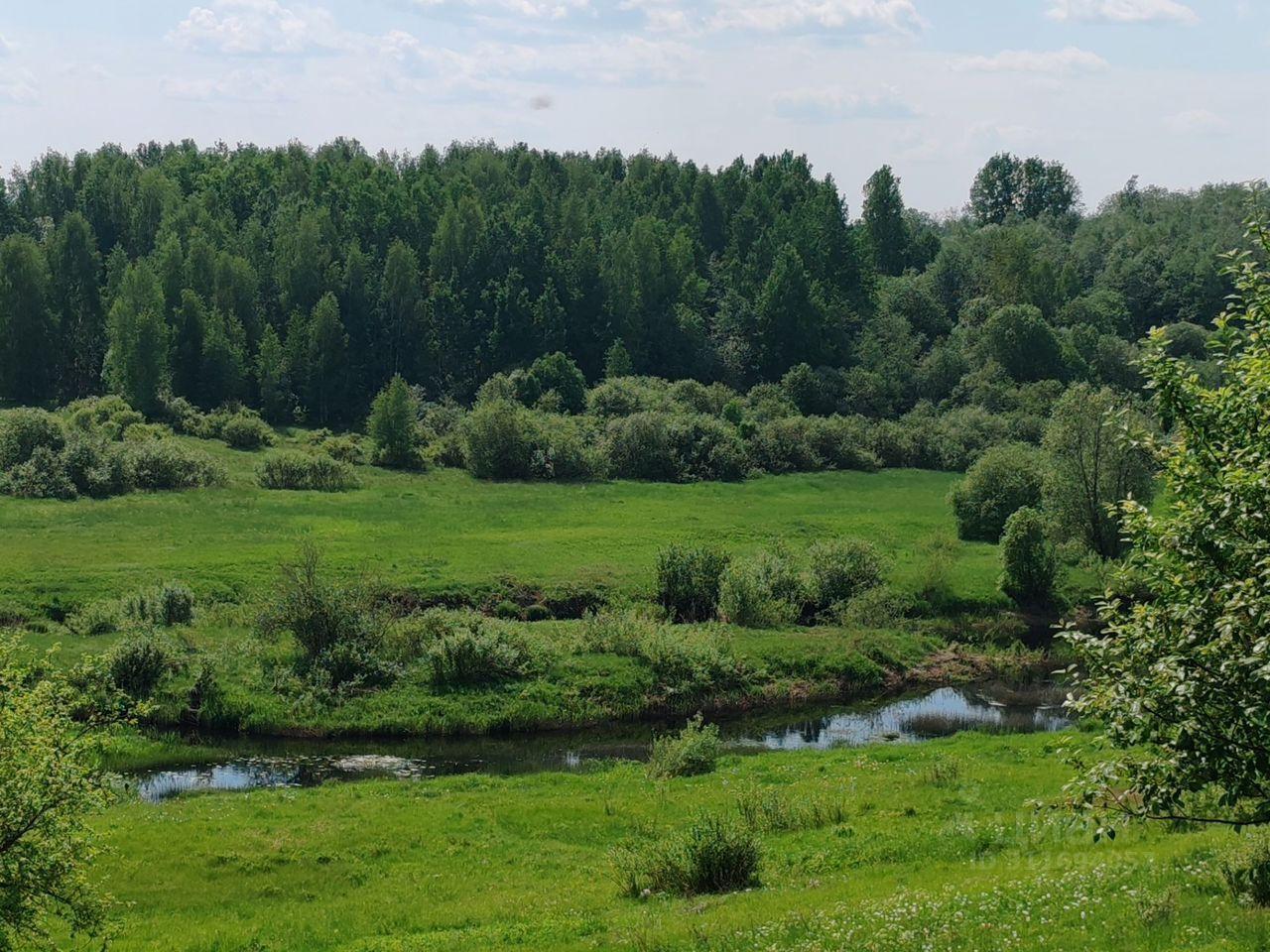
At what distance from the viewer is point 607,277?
13838cm

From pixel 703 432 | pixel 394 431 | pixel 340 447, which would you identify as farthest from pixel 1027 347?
pixel 340 447

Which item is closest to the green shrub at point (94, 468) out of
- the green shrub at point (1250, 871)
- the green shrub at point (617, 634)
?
the green shrub at point (617, 634)

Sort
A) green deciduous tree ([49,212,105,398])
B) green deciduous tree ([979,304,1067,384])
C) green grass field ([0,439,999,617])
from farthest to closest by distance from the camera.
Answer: green deciduous tree ([49,212,105,398]), green deciduous tree ([979,304,1067,384]), green grass field ([0,439,999,617])

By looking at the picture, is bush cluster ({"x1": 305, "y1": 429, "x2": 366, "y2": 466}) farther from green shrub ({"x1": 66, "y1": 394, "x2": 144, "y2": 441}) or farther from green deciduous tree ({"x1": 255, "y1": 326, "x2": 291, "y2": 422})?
green shrub ({"x1": 66, "y1": 394, "x2": 144, "y2": 441})

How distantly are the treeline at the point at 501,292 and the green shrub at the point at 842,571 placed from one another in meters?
60.1

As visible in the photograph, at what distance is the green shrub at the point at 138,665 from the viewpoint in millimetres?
44344

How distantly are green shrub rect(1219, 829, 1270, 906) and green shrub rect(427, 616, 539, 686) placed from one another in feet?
111

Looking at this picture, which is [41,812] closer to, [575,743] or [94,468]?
[575,743]

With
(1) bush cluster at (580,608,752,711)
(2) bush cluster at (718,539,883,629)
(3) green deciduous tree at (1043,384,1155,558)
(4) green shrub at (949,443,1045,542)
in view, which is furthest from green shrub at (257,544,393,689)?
(4) green shrub at (949,443,1045,542)

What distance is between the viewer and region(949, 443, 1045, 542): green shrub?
74875mm

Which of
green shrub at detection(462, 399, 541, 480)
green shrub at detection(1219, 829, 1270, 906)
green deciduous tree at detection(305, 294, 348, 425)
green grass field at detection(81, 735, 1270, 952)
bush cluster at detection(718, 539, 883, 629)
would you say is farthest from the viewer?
green deciduous tree at detection(305, 294, 348, 425)

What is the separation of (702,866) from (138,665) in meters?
28.5

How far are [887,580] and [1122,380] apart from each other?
261ft

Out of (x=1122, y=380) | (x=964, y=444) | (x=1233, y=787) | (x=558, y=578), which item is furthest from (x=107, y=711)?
(x=1122, y=380)
